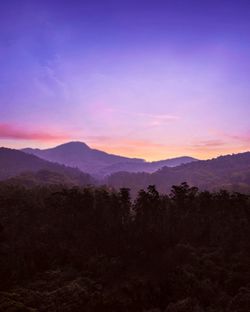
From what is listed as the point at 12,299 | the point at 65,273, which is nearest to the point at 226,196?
the point at 65,273

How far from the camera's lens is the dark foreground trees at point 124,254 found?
4431 centimetres

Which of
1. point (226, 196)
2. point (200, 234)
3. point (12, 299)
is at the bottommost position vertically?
point (12, 299)

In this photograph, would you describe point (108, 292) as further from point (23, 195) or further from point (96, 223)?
point (23, 195)

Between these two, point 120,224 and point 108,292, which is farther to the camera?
point 120,224

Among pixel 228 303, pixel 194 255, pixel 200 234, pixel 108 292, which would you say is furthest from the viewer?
pixel 200 234

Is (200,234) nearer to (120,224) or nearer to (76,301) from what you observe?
(120,224)

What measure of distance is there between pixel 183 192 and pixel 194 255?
22970 mm

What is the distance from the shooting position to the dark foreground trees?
44312 mm

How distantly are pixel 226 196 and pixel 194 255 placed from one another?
22.5 metres

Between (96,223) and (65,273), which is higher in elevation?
(96,223)

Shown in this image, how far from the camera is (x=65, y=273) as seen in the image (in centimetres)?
5338

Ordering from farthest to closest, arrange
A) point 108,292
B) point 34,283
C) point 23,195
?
point 23,195 < point 34,283 < point 108,292

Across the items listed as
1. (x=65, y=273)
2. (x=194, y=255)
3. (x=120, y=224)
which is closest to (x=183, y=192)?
(x=120, y=224)

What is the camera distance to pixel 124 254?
60469 mm
